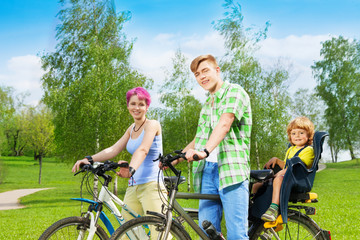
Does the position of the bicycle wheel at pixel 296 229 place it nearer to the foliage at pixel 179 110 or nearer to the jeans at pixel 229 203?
the jeans at pixel 229 203

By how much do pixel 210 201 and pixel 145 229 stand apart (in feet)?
1.89

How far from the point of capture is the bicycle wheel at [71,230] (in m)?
3.26

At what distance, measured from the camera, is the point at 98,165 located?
3.37 meters

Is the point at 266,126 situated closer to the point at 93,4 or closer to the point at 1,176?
the point at 93,4

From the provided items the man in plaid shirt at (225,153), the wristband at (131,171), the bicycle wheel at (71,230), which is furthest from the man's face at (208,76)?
the bicycle wheel at (71,230)

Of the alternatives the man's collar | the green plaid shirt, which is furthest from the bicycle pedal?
the man's collar

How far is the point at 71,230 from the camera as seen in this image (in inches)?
136

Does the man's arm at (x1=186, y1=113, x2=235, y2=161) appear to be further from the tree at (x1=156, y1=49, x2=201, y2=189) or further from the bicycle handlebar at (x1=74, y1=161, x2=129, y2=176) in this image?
the tree at (x1=156, y1=49, x2=201, y2=189)

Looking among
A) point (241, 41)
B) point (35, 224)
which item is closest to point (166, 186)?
point (35, 224)

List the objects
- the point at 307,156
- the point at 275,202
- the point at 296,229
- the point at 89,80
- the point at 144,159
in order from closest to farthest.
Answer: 1. the point at 275,202
2. the point at 307,156
3. the point at 144,159
4. the point at 296,229
5. the point at 89,80

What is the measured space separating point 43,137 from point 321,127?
109 feet

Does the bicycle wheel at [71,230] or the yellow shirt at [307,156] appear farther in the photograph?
the yellow shirt at [307,156]

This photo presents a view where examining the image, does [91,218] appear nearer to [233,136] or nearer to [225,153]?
[225,153]

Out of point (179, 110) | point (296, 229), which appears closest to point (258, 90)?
point (179, 110)
